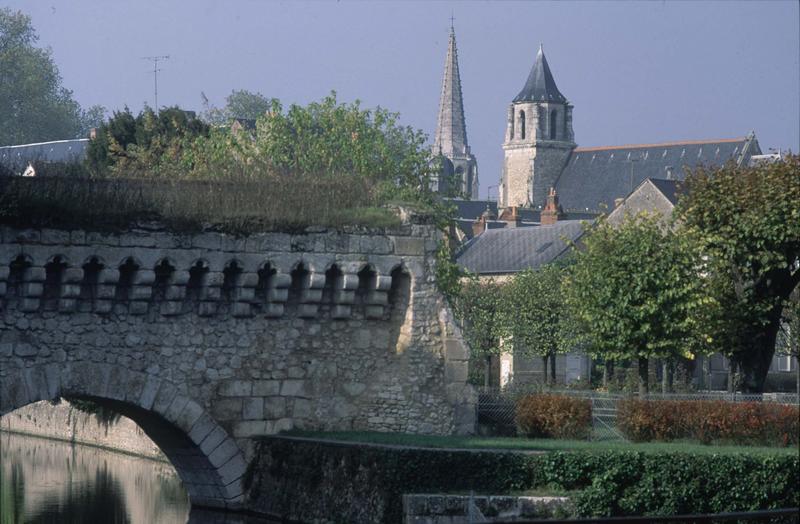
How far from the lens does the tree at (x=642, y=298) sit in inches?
1117

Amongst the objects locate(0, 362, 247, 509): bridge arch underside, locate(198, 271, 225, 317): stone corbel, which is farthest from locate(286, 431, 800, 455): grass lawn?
locate(198, 271, 225, 317): stone corbel

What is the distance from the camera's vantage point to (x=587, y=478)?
57.1 feet

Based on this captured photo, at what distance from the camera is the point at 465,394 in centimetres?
2072

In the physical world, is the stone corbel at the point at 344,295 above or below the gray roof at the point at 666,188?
below

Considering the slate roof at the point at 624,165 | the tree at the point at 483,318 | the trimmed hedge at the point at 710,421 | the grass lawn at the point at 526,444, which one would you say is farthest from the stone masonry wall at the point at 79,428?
the slate roof at the point at 624,165

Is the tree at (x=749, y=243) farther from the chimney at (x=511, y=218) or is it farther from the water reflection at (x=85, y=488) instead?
the chimney at (x=511, y=218)

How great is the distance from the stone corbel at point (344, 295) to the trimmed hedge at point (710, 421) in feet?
14.1

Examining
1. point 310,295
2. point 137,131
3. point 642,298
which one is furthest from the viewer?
point 137,131

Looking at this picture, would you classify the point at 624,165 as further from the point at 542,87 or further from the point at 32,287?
the point at 32,287

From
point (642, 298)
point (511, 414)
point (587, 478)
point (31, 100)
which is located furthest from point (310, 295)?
point (31, 100)

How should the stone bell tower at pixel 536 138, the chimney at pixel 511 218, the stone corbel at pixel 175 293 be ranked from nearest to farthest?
1. the stone corbel at pixel 175 293
2. the chimney at pixel 511 218
3. the stone bell tower at pixel 536 138

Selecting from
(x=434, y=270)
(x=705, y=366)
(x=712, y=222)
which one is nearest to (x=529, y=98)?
(x=705, y=366)

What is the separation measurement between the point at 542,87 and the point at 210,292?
10439 centimetres

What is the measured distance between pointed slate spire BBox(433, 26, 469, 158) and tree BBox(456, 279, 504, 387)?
99.0 m
